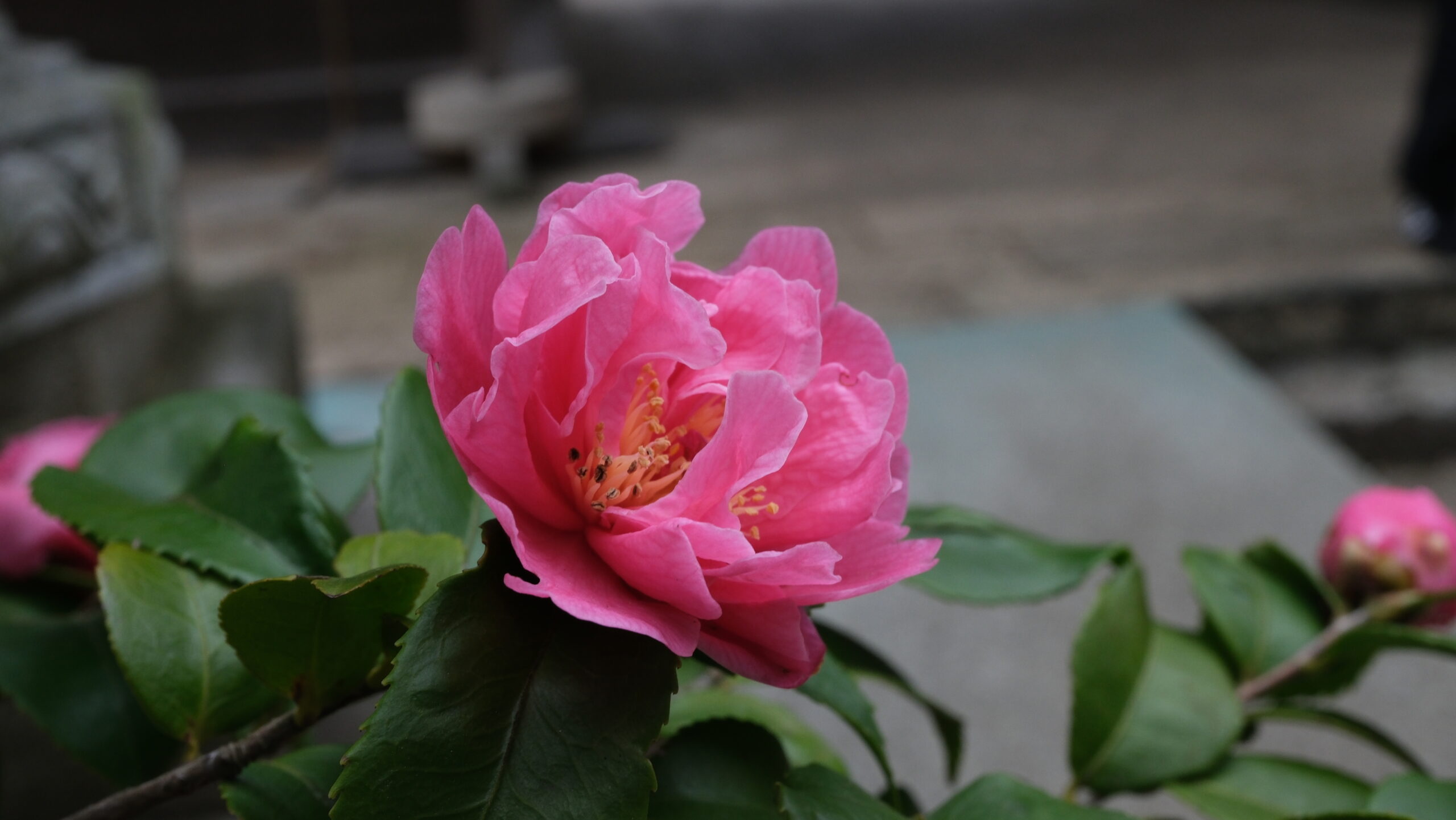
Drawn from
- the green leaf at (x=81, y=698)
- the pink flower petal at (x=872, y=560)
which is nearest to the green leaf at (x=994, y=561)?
the pink flower petal at (x=872, y=560)

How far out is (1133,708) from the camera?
1.24ft

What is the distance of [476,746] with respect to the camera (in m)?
0.21

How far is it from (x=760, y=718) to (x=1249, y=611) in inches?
8.4

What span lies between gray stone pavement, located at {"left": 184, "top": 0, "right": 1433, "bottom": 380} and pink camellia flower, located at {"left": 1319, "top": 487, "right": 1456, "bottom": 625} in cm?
189

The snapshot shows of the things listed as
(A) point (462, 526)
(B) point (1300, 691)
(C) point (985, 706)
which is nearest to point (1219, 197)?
(C) point (985, 706)

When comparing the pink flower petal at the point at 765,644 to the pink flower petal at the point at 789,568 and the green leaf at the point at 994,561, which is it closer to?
the pink flower petal at the point at 789,568

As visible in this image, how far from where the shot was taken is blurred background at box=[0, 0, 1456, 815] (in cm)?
125

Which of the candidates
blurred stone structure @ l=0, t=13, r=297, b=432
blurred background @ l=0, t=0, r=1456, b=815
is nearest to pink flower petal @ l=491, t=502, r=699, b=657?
blurred background @ l=0, t=0, r=1456, b=815

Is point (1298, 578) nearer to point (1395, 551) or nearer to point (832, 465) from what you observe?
point (1395, 551)

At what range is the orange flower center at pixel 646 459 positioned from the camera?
0.78 feet

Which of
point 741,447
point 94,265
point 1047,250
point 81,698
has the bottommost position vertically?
point 1047,250

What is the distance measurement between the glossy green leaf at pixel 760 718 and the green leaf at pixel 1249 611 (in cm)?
16

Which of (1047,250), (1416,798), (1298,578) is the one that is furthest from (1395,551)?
(1047,250)

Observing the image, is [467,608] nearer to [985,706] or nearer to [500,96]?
[985,706]
